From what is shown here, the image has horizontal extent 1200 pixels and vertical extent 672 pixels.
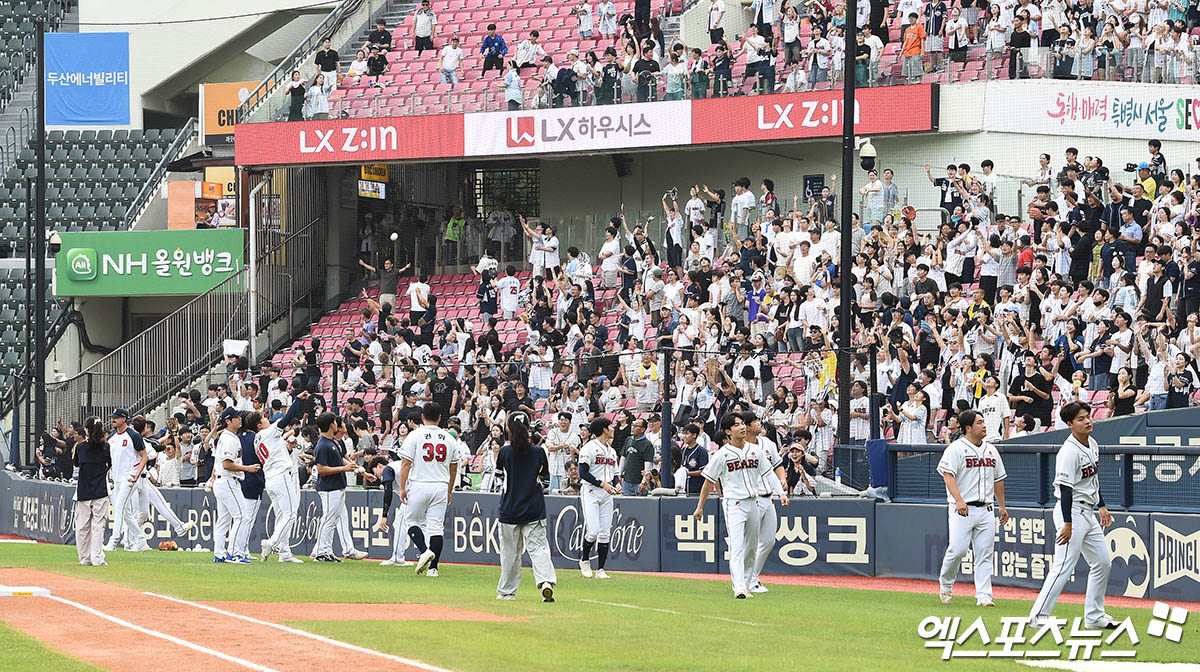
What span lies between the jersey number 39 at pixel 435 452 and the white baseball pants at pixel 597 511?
1.77 metres

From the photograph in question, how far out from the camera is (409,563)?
71.9ft

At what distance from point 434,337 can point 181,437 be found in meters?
5.38

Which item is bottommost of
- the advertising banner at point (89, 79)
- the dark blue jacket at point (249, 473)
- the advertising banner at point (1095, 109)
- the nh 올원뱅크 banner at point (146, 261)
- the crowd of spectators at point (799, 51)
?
the dark blue jacket at point (249, 473)

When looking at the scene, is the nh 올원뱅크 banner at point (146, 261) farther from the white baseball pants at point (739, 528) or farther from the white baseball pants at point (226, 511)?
the white baseball pants at point (739, 528)

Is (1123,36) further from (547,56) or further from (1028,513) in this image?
(1028,513)

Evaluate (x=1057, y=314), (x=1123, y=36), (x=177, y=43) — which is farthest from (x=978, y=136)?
(x=177, y=43)

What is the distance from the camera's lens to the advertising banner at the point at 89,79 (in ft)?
149

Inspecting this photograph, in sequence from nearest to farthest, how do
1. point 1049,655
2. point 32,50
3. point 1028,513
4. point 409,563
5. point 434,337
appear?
point 1049,655 < point 1028,513 < point 409,563 < point 434,337 < point 32,50

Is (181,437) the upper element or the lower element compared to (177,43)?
lower

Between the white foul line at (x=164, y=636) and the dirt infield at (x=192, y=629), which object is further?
the dirt infield at (x=192, y=629)

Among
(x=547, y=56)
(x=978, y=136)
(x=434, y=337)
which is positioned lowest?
(x=434, y=337)

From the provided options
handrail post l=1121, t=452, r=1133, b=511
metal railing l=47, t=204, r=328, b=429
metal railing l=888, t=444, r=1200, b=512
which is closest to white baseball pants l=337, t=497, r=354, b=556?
metal railing l=888, t=444, r=1200, b=512

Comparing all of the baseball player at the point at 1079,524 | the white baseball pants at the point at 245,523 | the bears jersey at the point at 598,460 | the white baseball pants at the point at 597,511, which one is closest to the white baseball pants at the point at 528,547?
the bears jersey at the point at 598,460

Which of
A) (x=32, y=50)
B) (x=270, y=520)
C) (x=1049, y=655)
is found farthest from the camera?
(x=32, y=50)
